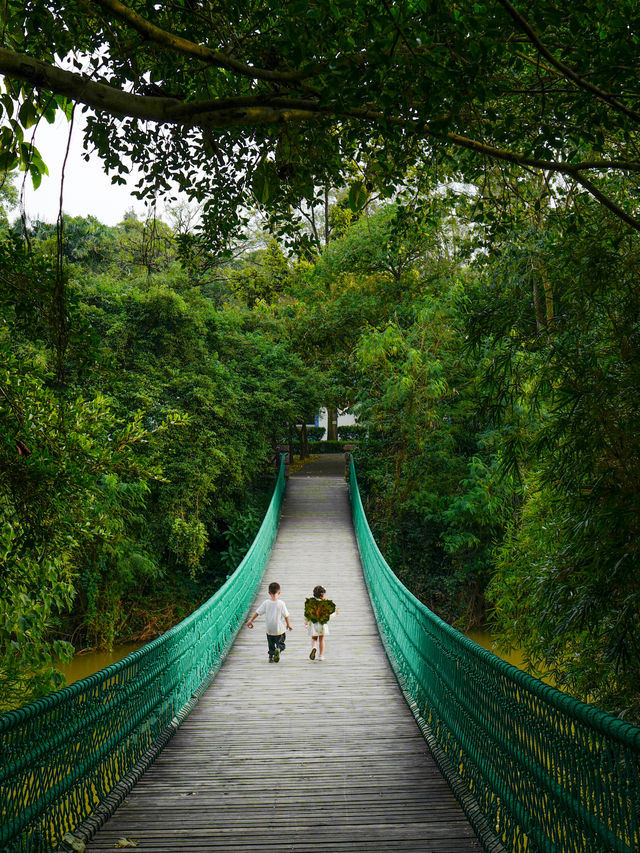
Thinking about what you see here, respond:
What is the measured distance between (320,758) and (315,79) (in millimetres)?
3831

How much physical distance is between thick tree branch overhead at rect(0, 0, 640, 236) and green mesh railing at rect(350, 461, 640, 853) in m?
2.32

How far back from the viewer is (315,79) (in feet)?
10.6

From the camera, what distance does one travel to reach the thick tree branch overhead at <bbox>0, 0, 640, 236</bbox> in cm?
294

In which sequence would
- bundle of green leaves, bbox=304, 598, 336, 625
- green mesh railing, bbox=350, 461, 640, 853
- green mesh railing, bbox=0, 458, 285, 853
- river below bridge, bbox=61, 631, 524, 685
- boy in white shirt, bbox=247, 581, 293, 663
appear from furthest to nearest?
river below bridge, bbox=61, 631, 524, 685
bundle of green leaves, bbox=304, 598, 336, 625
boy in white shirt, bbox=247, 581, 293, 663
green mesh railing, bbox=0, 458, 285, 853
green mesh railing, bbox=350, 461, 640, 853

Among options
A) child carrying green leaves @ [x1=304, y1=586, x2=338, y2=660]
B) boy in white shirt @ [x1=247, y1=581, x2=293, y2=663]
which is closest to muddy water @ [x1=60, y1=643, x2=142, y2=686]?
boy in white shirt @ [x1=247, y1=581, x2=293, y2=663]

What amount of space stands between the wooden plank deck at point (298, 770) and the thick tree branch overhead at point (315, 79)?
3.08 m

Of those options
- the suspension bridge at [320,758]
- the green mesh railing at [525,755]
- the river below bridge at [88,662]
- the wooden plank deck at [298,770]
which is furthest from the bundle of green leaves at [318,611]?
the river below bridge at [88,662]

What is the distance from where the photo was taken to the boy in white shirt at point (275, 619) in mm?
7320

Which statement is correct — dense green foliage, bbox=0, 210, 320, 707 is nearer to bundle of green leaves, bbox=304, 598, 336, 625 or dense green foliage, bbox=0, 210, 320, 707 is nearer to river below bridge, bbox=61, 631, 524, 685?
river below bridge, bbox=61, 631, 524, 685

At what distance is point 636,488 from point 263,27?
378 cm

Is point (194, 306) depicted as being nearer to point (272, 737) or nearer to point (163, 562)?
point (163, 562)

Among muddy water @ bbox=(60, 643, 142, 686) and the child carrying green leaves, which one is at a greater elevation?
the child carrying green leaves

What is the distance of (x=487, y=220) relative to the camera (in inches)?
201

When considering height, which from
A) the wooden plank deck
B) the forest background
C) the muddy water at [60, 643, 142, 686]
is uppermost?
the forest background
